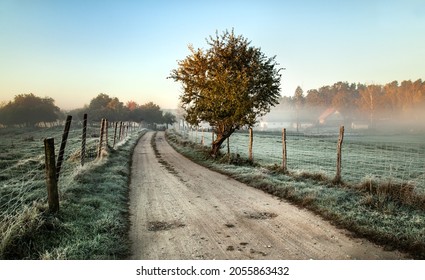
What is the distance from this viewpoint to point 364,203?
8.31 metres

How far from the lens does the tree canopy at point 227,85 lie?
1834 centimetres

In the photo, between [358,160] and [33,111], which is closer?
[358,160]

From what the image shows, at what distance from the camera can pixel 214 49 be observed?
19.8 meters

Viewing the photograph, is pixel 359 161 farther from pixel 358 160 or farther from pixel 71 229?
pixel 71 229

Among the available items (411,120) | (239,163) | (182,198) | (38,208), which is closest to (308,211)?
(182,198)

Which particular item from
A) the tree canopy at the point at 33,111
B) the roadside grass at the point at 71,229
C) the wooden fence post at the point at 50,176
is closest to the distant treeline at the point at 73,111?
the tree canopy at the point at 33,111

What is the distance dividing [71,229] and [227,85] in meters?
13.7

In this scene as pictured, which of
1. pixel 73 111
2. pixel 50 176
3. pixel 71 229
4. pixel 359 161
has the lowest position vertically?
pixel 359 161

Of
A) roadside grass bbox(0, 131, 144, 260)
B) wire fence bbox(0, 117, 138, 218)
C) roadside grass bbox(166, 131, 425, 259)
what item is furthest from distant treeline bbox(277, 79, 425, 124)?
roadside grass bbox(0, 131, 144, 260)

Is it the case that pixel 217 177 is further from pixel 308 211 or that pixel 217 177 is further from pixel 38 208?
pixel 38 208

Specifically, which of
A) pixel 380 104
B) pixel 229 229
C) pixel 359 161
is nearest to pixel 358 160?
pixel 359 161

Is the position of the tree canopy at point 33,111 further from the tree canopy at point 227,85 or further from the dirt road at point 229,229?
the dirt road at point 229,229

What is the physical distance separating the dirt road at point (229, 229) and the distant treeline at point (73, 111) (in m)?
11.9

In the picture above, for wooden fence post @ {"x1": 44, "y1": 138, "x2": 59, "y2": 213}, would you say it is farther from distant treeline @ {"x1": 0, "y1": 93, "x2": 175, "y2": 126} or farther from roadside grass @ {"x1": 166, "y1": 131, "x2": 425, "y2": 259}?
distant treeline @ {"x1": 0, "y1": 93, "x2": 175, "y2": 126}
